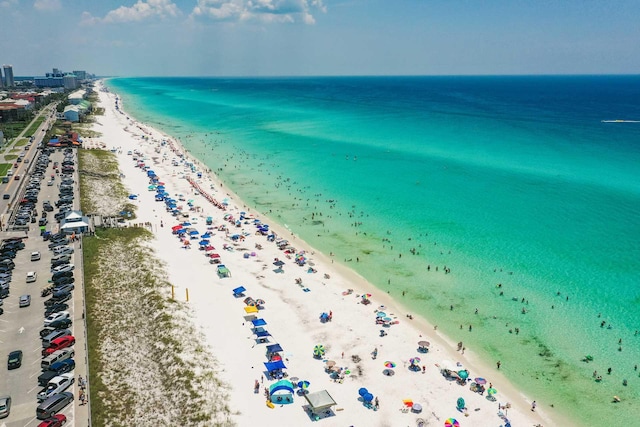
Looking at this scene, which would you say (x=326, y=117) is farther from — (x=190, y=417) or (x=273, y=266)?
(x=190, y=417)

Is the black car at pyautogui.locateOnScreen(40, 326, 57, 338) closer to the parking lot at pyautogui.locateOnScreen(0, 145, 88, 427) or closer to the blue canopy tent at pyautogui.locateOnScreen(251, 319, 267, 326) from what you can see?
the parking lot at pyautogui.locateOnScreen(0, 145, 88, 427)

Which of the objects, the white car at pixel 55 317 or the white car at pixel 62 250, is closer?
the white car at pixel 55 317

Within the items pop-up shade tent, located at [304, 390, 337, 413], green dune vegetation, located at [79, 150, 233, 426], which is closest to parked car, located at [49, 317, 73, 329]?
green dune vegetation, located at [79, 150, 233, 426]

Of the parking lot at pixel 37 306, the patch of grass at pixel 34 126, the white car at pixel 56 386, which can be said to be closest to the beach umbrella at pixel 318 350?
the parking lot at pixel 37 306

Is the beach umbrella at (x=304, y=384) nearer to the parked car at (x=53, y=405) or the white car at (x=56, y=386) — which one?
the parked car at (x=53, y=405)

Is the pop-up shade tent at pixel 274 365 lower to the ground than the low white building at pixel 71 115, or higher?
lower

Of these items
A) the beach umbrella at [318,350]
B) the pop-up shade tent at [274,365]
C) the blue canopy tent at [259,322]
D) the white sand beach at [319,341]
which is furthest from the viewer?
the blue canopy tent at [259,322]
